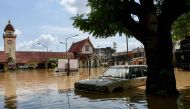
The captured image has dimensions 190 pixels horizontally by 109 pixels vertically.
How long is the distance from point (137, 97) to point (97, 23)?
4.20 m

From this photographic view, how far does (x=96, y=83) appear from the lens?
15766 millimetres

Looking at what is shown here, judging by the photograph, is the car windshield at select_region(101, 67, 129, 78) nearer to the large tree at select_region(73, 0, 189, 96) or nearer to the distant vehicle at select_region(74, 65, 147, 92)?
the distant vehicle at select_region(74, 65, 147, 92)

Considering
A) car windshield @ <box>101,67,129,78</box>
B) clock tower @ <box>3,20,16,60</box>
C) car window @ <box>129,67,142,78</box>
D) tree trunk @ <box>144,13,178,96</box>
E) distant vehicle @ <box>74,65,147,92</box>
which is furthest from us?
clock tower @ <box>3,20,16,60</box>

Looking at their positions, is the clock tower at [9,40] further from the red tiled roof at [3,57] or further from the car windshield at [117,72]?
the car windshield at [117,72]

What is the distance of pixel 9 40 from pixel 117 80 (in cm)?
7800

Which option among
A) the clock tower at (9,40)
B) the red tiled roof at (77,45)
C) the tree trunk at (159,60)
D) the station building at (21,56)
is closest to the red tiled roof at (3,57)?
the station building at (21,56)

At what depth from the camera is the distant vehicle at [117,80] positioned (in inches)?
609

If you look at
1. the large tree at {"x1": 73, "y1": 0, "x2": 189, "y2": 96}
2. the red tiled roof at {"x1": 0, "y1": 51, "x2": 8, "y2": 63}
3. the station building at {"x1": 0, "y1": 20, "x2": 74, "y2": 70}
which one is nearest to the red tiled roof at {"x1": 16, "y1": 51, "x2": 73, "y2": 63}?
→ the station building at {"x1": 0, "y1": 20, "x2": 74, "y2": 70}

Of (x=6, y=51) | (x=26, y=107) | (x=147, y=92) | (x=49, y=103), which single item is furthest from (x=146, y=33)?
(x=6, y=51)

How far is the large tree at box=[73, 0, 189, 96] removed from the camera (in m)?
14.4

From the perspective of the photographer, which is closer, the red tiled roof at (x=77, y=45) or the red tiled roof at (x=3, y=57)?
the red tiled roof at (x=3, y=57)

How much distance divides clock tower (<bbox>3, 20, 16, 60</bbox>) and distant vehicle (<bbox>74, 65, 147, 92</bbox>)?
2921 inches

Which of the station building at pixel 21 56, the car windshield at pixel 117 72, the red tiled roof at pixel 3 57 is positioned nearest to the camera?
the car windshield at pixel 117 72

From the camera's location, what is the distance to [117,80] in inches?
627
